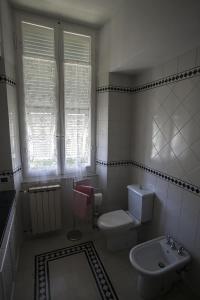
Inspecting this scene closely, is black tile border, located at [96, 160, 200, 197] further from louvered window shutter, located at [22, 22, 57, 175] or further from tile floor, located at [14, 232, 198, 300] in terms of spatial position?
tile floor, located at [14, 232, 198, 300]

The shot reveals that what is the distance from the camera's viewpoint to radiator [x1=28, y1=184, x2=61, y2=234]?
7.57ft

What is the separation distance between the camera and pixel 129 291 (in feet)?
5.67

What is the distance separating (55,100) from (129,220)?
178 cm

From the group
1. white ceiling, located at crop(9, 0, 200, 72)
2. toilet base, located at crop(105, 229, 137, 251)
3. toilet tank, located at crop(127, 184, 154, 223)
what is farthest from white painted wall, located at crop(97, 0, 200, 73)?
toilet base, located at crop(105, 229, 137, 251)

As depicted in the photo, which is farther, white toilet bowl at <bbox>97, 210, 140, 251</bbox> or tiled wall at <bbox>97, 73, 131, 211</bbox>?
tiled wall at <bbox>97, 73, 131, 211</bbox>

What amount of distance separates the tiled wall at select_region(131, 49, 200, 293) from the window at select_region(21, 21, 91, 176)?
802mm

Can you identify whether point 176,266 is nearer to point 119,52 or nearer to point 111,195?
point 111,195

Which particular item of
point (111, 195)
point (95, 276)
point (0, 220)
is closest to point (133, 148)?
point (111, 195)

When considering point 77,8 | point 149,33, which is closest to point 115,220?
point 149,33

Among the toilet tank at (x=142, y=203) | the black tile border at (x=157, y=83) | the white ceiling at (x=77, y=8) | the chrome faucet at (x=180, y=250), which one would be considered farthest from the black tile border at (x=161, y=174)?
the white ceiling at (x=77, y=8)

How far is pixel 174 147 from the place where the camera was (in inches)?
71.0

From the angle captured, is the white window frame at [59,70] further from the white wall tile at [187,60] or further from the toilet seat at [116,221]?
the white wall tile at [187,60]

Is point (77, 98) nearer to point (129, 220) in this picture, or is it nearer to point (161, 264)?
point (129, 220)

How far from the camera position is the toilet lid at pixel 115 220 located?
2104 millimetres
